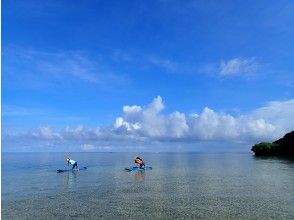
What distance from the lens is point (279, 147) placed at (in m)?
178

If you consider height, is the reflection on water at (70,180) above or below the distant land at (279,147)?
below

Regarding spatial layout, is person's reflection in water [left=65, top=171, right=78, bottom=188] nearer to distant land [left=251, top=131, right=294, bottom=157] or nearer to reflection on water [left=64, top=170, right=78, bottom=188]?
reflection on water [left=64, top=170, right=78, bottom=188]

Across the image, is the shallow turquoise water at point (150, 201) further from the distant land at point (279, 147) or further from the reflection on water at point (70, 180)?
the distant land at point (279, 147)

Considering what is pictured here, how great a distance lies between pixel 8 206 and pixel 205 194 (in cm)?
2189

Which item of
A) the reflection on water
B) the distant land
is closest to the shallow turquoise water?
the reflection on water

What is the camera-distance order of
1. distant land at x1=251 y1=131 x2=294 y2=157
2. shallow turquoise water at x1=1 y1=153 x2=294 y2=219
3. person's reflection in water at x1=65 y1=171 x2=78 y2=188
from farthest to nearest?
distant land at x1=251 y1=131 x2=294 y2=157 < person's reflection in water at x1=65 y1=171 x2=78 y2=188 < shallow turquoise water at x1=1 y1=153 x2=294 y2=219

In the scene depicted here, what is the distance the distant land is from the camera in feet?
574

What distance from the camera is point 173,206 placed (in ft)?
Result: 118

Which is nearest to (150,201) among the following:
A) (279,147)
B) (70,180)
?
(70,180)

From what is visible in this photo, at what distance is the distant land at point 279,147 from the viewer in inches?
6885

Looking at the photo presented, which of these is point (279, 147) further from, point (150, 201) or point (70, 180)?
point (150, 201)

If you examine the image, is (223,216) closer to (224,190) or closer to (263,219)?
(263,219)

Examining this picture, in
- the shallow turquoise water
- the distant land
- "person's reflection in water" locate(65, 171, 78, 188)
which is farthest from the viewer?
the distant land


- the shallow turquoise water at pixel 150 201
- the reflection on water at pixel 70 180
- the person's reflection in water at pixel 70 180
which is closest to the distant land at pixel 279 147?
the reflection on water at pixel 70 180
